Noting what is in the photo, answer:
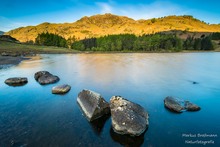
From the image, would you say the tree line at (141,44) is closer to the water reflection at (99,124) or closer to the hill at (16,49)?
the hill at (16,49)

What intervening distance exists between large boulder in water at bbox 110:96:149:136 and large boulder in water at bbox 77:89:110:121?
1052mm

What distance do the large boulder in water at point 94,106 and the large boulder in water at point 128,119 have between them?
105 cm

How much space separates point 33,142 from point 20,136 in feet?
3.67

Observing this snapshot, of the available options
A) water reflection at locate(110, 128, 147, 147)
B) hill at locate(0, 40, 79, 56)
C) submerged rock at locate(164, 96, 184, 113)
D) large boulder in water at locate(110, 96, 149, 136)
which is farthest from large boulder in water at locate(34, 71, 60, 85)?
hill at locate(0, 40, 79, 56)

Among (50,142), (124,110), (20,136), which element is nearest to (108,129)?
(124,110)

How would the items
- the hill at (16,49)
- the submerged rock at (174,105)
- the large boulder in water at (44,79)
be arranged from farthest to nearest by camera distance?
1. the hill at (16,49)
2. the large boulder in water at (44,79)
3. the submerged rock at (174,105)

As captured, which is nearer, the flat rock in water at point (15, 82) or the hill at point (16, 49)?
the flat rock in water at point (15, 82)

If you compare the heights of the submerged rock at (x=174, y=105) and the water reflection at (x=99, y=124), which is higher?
the submerged rock at (x=174, y=105)

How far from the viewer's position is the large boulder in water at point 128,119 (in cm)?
868

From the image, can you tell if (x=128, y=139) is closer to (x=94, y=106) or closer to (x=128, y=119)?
(x=128, y=119)

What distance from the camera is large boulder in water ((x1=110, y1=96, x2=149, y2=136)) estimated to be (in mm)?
8680

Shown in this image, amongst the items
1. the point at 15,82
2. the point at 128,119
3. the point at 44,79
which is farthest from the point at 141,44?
the point at 128,119

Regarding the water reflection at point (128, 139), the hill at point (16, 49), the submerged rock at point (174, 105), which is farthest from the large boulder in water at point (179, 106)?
the hill at point (16, 49)

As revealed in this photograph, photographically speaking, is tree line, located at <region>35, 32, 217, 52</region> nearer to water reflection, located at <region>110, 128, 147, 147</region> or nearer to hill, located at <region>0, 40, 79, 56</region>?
hill, located at <region>0, 40, 79, 56</region>
